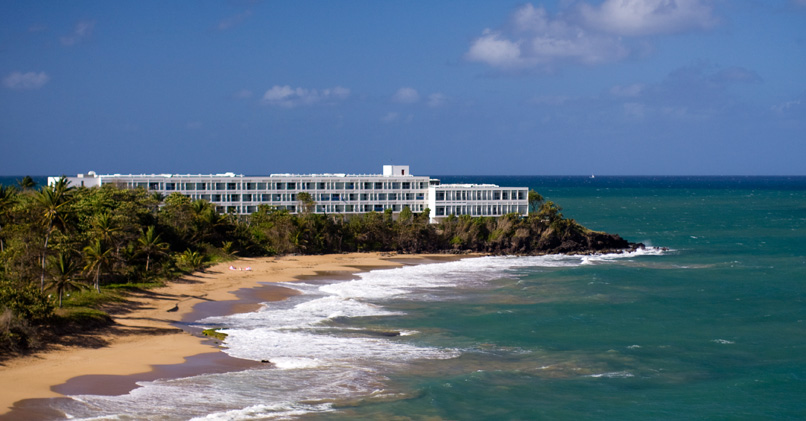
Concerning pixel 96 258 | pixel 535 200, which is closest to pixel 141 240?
pixel 96 258

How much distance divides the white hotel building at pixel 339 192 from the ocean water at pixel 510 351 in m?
29.6

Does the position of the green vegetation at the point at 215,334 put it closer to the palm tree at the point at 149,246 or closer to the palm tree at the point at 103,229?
the palm tree at the point at 103,229

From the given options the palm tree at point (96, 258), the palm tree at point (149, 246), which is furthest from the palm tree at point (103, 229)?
the palm tree at point (96, 258)

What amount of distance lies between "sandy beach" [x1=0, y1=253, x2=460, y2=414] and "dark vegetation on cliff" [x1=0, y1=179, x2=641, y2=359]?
1544mm

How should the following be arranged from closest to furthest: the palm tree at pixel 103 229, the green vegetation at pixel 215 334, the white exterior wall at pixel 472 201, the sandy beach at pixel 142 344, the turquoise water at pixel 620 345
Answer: the sandy beach at pixel 142 344 → the turquoise water at pixel 620 345 → the green vegetation at pixel 215 334 → the palm tree at pixel 103 229 → the white exterior wall at pixel 472 201

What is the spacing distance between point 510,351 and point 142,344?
2118cm

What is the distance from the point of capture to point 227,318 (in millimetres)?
54438

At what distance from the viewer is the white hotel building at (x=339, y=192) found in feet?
360

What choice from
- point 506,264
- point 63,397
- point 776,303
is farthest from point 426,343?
point 506,264

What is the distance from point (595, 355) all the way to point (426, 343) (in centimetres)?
990

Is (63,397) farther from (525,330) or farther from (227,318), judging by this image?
(525,330)

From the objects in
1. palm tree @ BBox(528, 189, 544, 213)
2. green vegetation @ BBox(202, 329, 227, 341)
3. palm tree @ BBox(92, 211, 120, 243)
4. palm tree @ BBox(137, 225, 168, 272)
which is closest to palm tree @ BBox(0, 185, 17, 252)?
palm tree @ BBox(92, 211, 120, 243)

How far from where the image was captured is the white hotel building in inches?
4321

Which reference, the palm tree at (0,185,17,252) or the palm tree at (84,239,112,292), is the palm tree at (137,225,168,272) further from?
the palm tree at (0,185,17,252)
